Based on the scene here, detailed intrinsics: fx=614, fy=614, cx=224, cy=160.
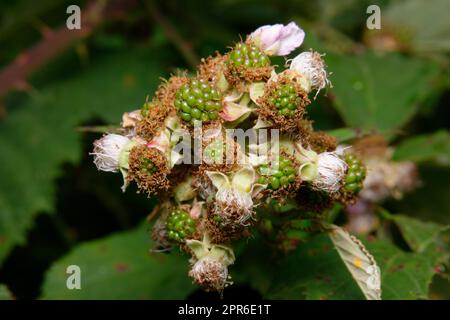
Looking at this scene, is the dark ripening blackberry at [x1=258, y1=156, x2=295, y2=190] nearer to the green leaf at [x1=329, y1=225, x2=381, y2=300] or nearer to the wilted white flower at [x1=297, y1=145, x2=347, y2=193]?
the wilted white flower at [x1=297, y1=145, x2=347, y2=193]

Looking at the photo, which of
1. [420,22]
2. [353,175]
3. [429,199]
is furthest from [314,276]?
[420,22]

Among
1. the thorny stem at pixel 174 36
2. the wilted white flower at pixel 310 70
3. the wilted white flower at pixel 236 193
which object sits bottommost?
the wilted white flower at pixel 236 193

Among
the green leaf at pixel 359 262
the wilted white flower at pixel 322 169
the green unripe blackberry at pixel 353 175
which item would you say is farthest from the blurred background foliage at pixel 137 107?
the wilted white flower at pixel 322 169

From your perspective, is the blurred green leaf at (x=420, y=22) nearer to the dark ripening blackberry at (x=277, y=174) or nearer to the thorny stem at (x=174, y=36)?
the thorny stem at (x=174, y=36)

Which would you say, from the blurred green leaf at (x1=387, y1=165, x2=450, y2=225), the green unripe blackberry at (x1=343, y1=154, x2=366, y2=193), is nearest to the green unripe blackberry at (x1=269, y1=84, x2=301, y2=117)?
the green unripe blackberry at (x1=343, y1=154, x2=366, y2=193)

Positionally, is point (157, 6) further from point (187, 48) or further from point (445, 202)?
point (445, 202)

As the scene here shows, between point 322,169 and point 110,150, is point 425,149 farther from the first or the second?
point 110,150
